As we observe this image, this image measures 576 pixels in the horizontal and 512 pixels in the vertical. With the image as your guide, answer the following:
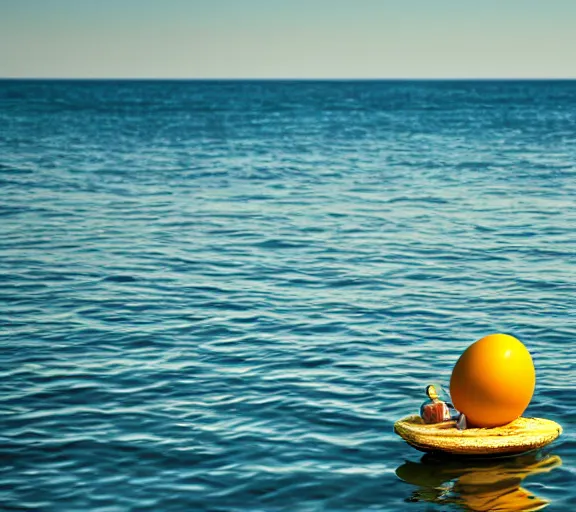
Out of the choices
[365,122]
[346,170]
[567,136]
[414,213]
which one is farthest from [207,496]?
[365,122]

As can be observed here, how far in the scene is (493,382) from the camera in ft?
40.0

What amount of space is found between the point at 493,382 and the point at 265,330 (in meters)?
6.81

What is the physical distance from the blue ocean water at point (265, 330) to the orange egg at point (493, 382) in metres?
0.63

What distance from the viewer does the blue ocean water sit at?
39.7 feet

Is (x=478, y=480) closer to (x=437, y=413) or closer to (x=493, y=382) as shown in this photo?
(x=437, y=413)

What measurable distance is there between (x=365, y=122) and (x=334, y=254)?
6918cm

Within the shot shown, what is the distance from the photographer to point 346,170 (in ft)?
157

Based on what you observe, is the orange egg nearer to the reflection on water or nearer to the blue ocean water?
the reflection on water

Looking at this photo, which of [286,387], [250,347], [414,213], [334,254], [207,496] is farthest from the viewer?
[414,213]

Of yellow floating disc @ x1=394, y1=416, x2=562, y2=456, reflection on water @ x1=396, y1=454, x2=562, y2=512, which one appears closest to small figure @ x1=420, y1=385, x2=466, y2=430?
yellow floating disc @ x1=394, y1=416, x2=562, y2=456

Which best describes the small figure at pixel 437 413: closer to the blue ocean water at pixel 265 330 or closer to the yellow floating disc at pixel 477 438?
the yellow floating disc at pixel 477 438

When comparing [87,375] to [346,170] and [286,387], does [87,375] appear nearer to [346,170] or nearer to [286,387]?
[286,387]

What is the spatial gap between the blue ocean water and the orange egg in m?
0.63

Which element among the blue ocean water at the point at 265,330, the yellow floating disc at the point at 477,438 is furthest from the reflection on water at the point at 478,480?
the yellow floating disc at the point at 477,438
